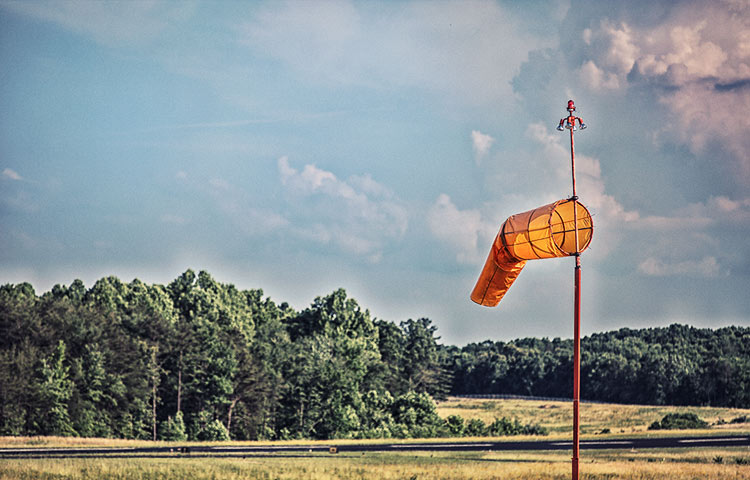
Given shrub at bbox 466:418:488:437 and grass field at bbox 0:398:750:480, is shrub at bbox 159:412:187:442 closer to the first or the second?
shrub at bbox 466:418:488:437

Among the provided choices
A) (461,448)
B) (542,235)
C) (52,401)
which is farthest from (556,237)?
(52,401)

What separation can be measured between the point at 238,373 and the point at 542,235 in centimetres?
7414

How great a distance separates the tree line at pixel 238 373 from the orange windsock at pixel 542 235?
56.5 m

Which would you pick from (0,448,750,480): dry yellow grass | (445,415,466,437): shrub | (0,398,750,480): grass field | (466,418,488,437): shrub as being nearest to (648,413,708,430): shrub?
(466,418,488,437): shrub

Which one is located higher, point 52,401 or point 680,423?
point 680,423

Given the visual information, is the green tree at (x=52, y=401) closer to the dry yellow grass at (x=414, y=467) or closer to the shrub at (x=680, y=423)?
the dry yellow grass at (x=414, y=467)

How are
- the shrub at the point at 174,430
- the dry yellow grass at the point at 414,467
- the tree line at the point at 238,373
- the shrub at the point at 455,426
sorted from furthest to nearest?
the shrub at the point at 174,430
the tree line at the point at 238,373
the shrub at the point at 455,426
the dry yellow grass at the point at 414,467

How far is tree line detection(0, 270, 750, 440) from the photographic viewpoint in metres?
69.8

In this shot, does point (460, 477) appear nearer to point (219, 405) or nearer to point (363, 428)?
point (363, 428)

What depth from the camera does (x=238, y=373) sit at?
8150 centimetres

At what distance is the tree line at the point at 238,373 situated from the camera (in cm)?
6981

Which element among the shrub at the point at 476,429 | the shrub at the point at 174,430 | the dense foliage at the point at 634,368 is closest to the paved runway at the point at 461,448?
the shrub at the point at 476,429

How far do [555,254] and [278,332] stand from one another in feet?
343

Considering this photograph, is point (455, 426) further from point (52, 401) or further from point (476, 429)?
point (52, 401)
